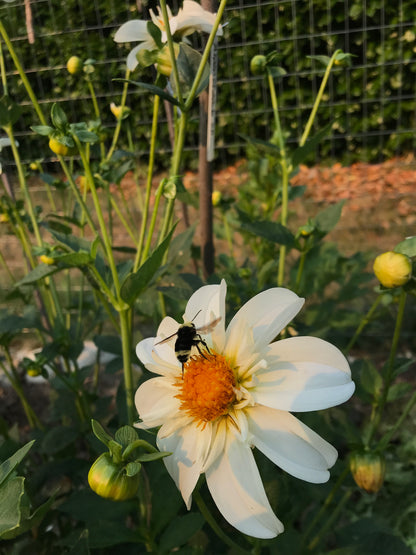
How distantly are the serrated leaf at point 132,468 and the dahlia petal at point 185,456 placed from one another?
0.15 ft

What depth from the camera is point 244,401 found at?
0.58m

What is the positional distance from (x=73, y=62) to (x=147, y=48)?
0.97ft

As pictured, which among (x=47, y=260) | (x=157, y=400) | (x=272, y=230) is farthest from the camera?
(x=272, y=230)

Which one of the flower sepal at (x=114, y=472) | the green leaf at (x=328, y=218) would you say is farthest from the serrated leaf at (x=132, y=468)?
the green leaf at (x=328, y=218)

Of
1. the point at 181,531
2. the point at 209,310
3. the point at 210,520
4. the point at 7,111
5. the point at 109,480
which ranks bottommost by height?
the point at 181,531

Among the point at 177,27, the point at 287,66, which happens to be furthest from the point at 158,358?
the point at 287,66

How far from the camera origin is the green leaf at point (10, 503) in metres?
0.50

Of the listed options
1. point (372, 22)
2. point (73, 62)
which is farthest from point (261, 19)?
point (73, 62)

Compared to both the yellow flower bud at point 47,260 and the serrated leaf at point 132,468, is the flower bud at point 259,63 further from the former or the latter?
the serrated leaf at point 132,468

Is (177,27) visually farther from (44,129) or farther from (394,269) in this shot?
(394,269)

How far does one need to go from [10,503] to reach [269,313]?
322mm

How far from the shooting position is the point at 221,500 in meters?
0.55

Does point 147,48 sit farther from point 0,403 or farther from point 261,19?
point 261,19

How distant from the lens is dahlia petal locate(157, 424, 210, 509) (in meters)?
0.57
